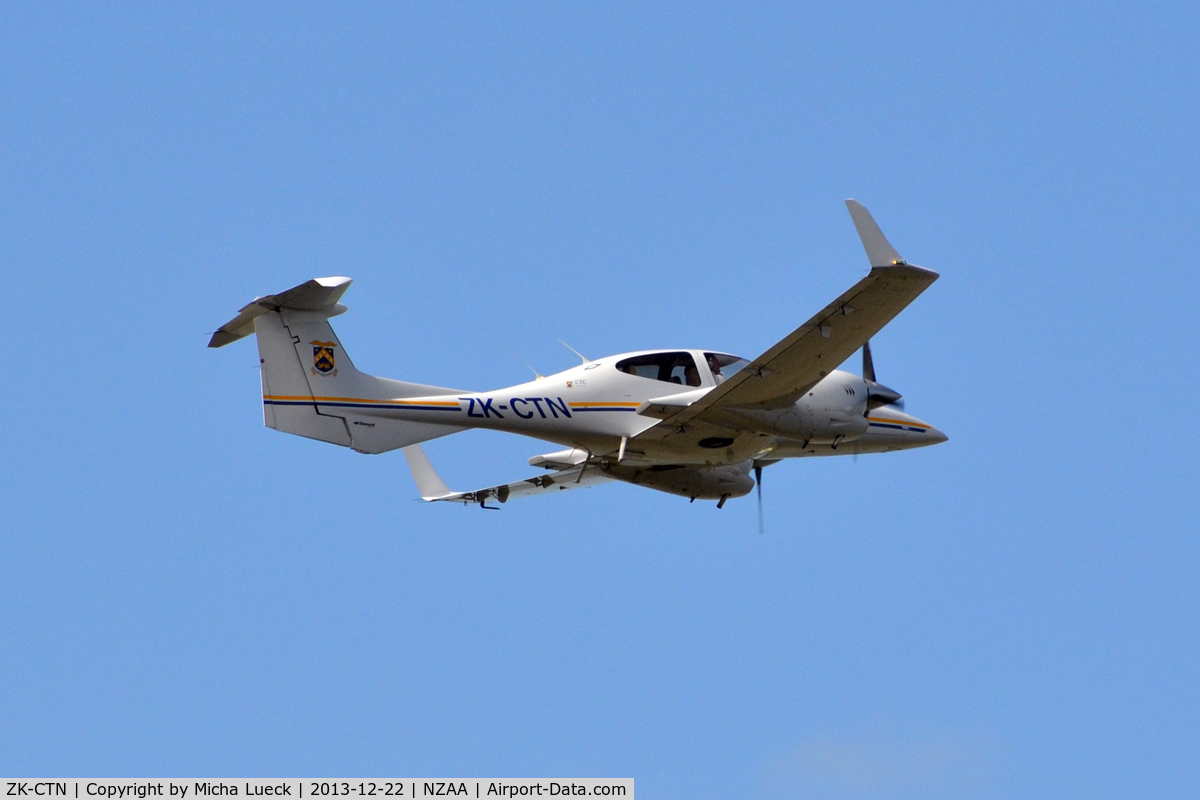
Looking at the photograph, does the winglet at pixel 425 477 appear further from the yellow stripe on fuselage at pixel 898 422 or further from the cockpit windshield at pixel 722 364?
the yellow stripe on fuselage at pixel 898 422

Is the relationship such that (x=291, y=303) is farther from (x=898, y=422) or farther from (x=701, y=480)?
(x=898, y=422)

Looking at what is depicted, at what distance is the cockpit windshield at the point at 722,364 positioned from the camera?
94.6 feet

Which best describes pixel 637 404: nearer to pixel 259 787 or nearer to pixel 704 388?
pixel 704 388

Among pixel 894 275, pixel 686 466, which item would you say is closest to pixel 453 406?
pixel 686 466

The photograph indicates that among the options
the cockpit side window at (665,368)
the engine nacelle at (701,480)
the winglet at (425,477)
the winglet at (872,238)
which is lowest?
the engine nacelle at (701,480)

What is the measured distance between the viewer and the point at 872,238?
24047 millimetres

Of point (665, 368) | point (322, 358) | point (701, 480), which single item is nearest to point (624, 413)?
point (665, 368)

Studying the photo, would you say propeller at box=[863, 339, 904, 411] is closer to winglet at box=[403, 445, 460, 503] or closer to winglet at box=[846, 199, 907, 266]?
winglet at box=[846, 199, 907, 266]

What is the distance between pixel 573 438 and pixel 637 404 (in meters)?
1.45

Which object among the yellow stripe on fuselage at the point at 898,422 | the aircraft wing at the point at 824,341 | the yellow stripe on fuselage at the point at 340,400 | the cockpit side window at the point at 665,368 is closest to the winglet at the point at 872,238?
the aircraft wing at the point at 824,341

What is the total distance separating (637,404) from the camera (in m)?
28.5

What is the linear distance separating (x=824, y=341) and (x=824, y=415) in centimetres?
283

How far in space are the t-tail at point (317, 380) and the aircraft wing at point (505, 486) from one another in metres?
5.99

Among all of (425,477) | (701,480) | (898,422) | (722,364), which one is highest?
(722,364)
